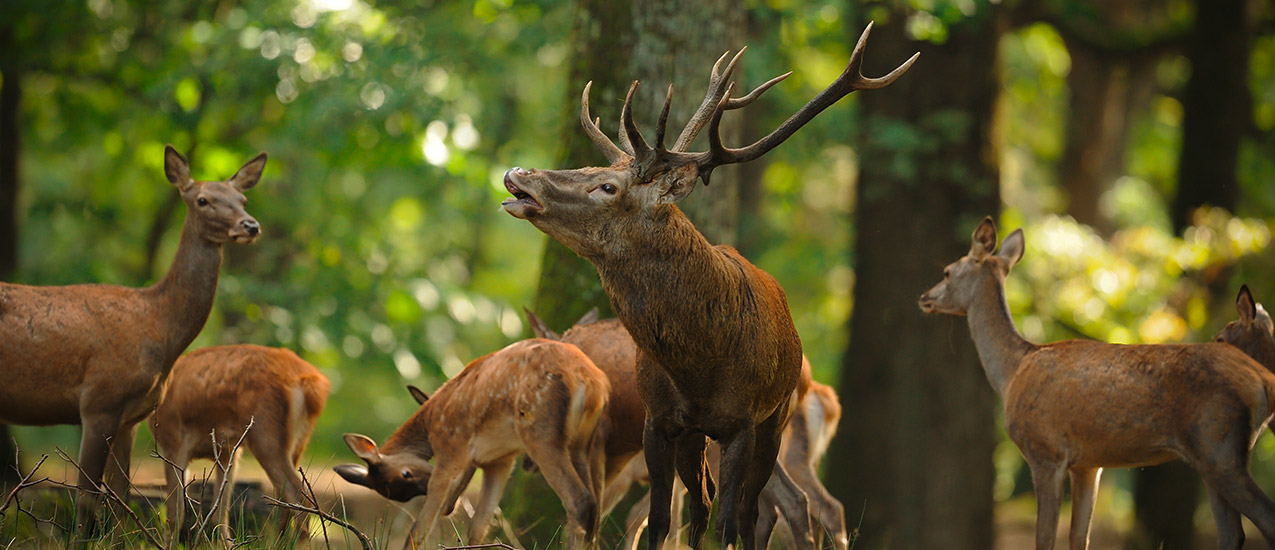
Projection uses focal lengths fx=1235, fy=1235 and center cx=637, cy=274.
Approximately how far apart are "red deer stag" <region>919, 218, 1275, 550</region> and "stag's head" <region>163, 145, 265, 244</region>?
13.9 ft

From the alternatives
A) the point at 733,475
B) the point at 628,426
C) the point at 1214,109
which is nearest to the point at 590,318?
the point at 628,426

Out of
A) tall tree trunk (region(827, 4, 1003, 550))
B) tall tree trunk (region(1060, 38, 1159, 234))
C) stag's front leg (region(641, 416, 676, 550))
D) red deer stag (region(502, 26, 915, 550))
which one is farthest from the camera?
tall tree trunk (region(1060, 38, 1159, 234))

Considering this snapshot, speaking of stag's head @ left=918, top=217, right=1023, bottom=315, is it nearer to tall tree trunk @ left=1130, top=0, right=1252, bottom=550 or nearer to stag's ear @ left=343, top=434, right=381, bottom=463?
stag's ear @ left=343, top=434, right=381, bottom=463

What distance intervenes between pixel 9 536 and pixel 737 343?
11.5 feet

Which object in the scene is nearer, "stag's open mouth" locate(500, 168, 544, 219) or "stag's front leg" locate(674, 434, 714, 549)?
"stag's open mouth" locate(500, 168, 544, 219)

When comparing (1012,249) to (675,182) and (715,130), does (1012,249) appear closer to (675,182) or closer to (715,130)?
(715,130)

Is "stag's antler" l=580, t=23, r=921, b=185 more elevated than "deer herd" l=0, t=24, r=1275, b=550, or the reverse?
"stag's antler" l=580, t=23, r=921, b=185

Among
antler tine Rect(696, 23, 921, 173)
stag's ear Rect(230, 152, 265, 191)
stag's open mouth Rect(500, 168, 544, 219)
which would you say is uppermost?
antler tine Rect(696, 23, 921, 173)

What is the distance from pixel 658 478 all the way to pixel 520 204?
1.37 meters

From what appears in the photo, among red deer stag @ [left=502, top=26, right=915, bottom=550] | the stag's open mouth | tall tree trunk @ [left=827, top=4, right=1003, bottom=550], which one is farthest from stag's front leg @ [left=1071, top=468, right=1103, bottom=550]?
tall tree trunk @ [left=827, top=4, right=1003, bottom=550]

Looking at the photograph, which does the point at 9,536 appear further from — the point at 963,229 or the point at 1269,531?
the point at 963,229

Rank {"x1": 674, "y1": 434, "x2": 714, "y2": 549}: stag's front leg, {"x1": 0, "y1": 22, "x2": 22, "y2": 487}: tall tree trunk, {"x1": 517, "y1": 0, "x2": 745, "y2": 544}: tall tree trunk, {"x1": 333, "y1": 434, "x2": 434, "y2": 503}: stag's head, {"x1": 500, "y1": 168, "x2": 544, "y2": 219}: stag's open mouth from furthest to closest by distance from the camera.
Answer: {"x1": 0, "y1": 22, "x2": 22, "y2": 487}: tall tree trunk
{"x1": 517, "y1": 0, "x2": 745, "y2": 544}: tall tree trunk
{"x1": 333, "y1": 434, "x2": 434, "y2": 503}: stag's head
{"x1": 674, "y1": 434, "x2": 714, "y2": 549}: stag's front leg
{"x1": 500, "y1": 168, "x2": 544, "y2": 219}: stag's open mouth

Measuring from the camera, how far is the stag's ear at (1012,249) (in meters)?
7.64

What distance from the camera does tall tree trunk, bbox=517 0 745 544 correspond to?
8.12 meters
